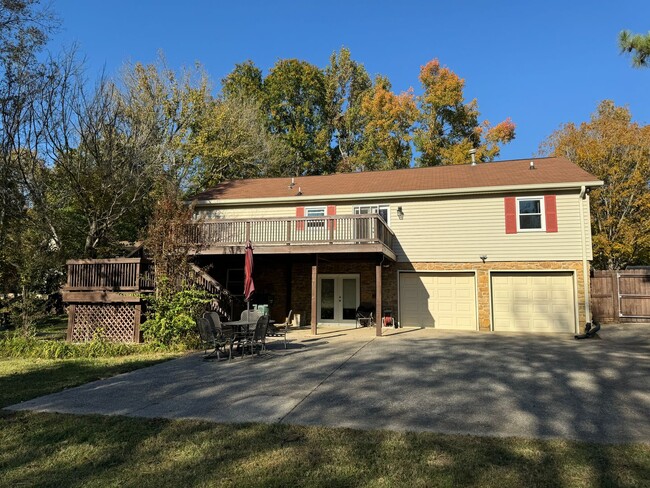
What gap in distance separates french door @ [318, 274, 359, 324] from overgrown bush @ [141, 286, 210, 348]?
690cm

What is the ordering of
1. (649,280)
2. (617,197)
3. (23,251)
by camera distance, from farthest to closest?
1. (617,197)
2. (649,280)
3. (23,251)

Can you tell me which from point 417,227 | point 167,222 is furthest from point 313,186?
point 167,222

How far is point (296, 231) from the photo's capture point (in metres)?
14.7

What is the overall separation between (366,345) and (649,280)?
1093 centimetres

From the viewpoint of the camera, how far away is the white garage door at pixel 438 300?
15891 millimetres

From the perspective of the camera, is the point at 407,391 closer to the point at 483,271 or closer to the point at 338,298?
the point at 483,271

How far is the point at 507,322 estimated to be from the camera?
50.8 ft

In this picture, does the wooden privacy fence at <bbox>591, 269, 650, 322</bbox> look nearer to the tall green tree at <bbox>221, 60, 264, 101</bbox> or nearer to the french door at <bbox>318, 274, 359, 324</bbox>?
the french door at <bbox>318, 274, 359, 324</bbox>

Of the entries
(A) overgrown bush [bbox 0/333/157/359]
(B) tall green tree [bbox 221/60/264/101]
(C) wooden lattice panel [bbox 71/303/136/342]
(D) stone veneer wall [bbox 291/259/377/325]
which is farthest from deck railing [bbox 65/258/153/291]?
(B) tall green tree [bbox 221/60/264/101]

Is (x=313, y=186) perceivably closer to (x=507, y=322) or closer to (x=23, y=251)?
(x=507, y=322)

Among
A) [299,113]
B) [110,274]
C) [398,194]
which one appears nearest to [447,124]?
[299,113]

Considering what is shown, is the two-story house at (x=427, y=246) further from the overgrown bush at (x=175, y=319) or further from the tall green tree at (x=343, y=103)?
the tall green tree at (x=343, y=103)

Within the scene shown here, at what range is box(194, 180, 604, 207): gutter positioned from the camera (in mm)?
14875

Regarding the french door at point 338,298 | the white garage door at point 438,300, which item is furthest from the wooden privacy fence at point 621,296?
the french door at point 338,298
